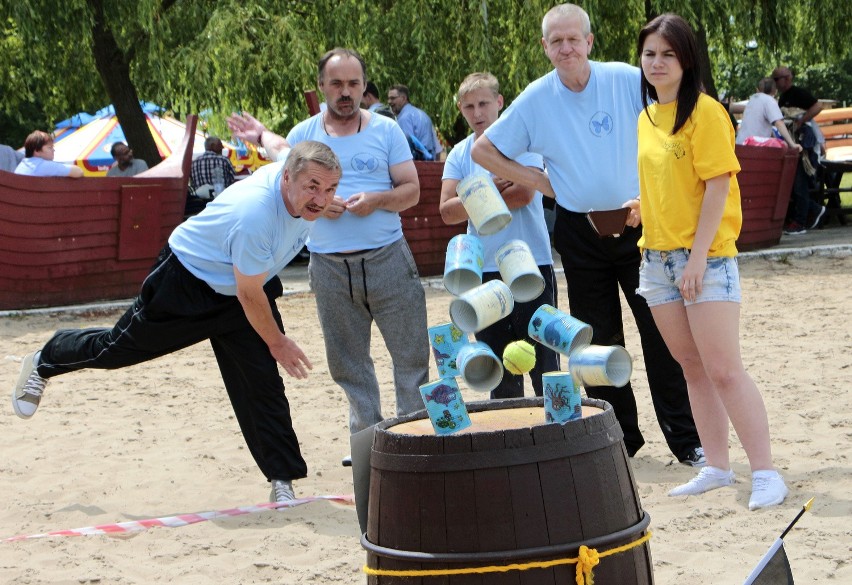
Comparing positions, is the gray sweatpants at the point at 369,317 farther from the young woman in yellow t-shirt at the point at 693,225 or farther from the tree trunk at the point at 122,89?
the tree trunk at the point at 122,89

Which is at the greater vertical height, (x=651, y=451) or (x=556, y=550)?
(x=556, y=550)

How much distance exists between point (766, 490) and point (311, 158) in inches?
83.9

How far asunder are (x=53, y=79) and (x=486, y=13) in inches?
275

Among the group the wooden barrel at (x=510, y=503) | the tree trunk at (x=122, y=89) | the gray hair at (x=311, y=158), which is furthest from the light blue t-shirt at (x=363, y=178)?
the tree trunk at (x=122, y=89)

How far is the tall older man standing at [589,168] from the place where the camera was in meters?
5.04

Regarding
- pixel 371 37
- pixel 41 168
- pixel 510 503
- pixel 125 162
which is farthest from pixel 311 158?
pixel 125 162

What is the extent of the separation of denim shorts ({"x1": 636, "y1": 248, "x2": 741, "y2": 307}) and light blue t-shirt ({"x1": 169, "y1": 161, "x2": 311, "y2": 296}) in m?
1.38

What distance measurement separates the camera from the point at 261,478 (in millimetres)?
5855

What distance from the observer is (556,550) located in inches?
112

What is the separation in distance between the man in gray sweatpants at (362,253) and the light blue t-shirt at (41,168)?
7401mm

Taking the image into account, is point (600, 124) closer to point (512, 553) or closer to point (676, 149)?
point (676, 149)

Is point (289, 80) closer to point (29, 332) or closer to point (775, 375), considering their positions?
point (29, 332)

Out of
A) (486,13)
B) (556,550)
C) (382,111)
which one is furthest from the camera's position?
(486,13)

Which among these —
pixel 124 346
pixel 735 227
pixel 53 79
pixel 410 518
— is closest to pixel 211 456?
pixel 124 346
